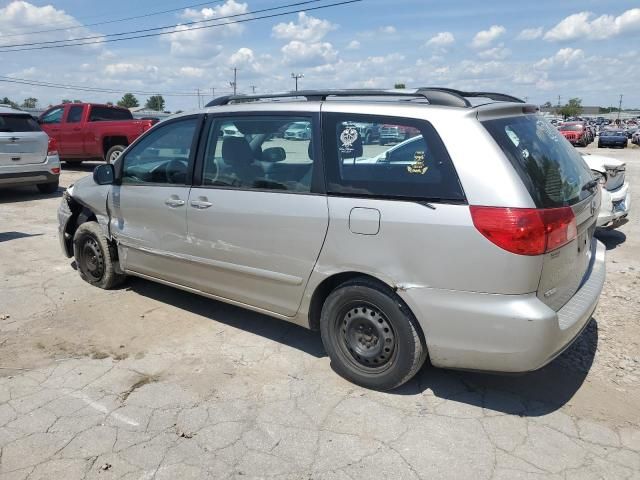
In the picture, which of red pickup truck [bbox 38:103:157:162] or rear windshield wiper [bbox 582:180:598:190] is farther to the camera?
red pickup truck [bbox 38:103:157:162]

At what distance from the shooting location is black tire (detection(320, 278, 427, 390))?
3242mm

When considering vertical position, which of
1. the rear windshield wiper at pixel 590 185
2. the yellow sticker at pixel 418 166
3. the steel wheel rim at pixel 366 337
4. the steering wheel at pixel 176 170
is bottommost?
the steel wheel rim at pixel 366 337

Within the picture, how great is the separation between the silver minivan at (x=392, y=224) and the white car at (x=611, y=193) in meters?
2.98

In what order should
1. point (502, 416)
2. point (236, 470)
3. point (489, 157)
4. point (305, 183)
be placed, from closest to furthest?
point (236, 470) → point (489, 157) → point (502, 416) → point (305, 183)

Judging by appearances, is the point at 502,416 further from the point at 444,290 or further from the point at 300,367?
the point at 300,367

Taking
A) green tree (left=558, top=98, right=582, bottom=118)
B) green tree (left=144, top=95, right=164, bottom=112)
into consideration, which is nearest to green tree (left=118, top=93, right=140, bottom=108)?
green tree (left=144, top=95, right=164, bottom=112)

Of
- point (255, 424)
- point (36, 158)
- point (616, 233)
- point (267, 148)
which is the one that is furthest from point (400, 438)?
point (36, 158)

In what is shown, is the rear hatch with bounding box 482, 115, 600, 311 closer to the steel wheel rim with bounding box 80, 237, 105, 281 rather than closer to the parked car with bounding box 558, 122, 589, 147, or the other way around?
the steel wheel rim with bounding box 80, 237, 105, 281

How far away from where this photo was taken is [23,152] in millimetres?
10469

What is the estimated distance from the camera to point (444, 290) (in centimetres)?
304

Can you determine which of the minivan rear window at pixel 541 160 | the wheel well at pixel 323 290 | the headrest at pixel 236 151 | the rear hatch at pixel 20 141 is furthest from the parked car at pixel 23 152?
the minivan rear window at pixel 541 160

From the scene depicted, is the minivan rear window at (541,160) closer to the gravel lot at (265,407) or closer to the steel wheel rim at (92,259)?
the gravel lot at (265,407)

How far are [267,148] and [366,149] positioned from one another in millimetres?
849

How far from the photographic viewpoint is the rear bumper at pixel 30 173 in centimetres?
1025
